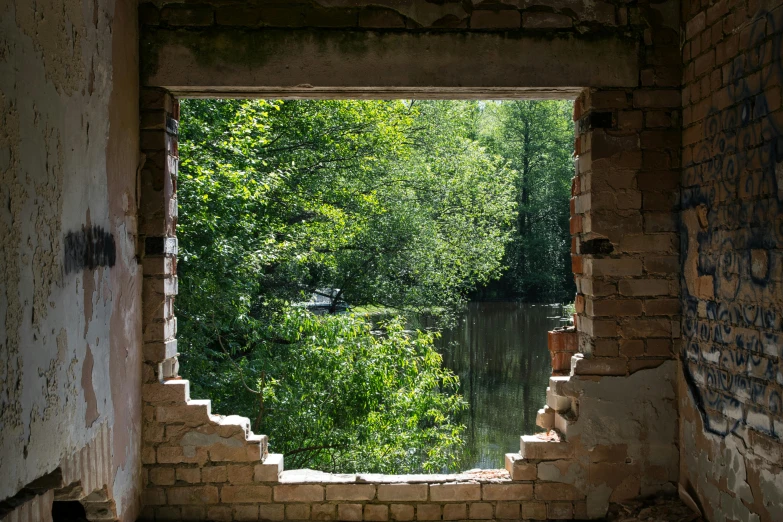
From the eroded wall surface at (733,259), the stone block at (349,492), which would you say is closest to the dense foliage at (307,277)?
the stone block at (349,492)

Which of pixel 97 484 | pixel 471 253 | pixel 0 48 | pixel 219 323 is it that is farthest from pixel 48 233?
pixel 471 253

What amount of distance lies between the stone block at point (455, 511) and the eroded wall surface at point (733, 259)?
1.22m

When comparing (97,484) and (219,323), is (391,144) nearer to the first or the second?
(219,323)

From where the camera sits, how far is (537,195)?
26016 millimetres

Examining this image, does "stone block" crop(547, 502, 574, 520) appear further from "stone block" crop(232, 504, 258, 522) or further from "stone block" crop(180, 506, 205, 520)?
"stone block" crop(180, 506, 205, 520)

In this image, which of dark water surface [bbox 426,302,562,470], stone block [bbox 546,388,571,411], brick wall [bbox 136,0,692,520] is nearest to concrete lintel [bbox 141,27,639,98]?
brick wall [bbox 136,0,692,520]

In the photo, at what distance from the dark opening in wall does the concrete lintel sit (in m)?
2.25

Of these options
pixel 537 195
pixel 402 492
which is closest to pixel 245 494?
pixel 402 492

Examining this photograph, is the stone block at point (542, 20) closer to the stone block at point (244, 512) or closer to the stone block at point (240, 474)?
the stone block at point (240, 474)

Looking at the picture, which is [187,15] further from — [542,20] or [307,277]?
[307,277]

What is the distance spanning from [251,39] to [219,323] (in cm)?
471

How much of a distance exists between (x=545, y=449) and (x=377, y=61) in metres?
2.36

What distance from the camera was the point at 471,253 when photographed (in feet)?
47.1

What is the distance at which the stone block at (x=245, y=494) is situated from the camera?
396 cm
